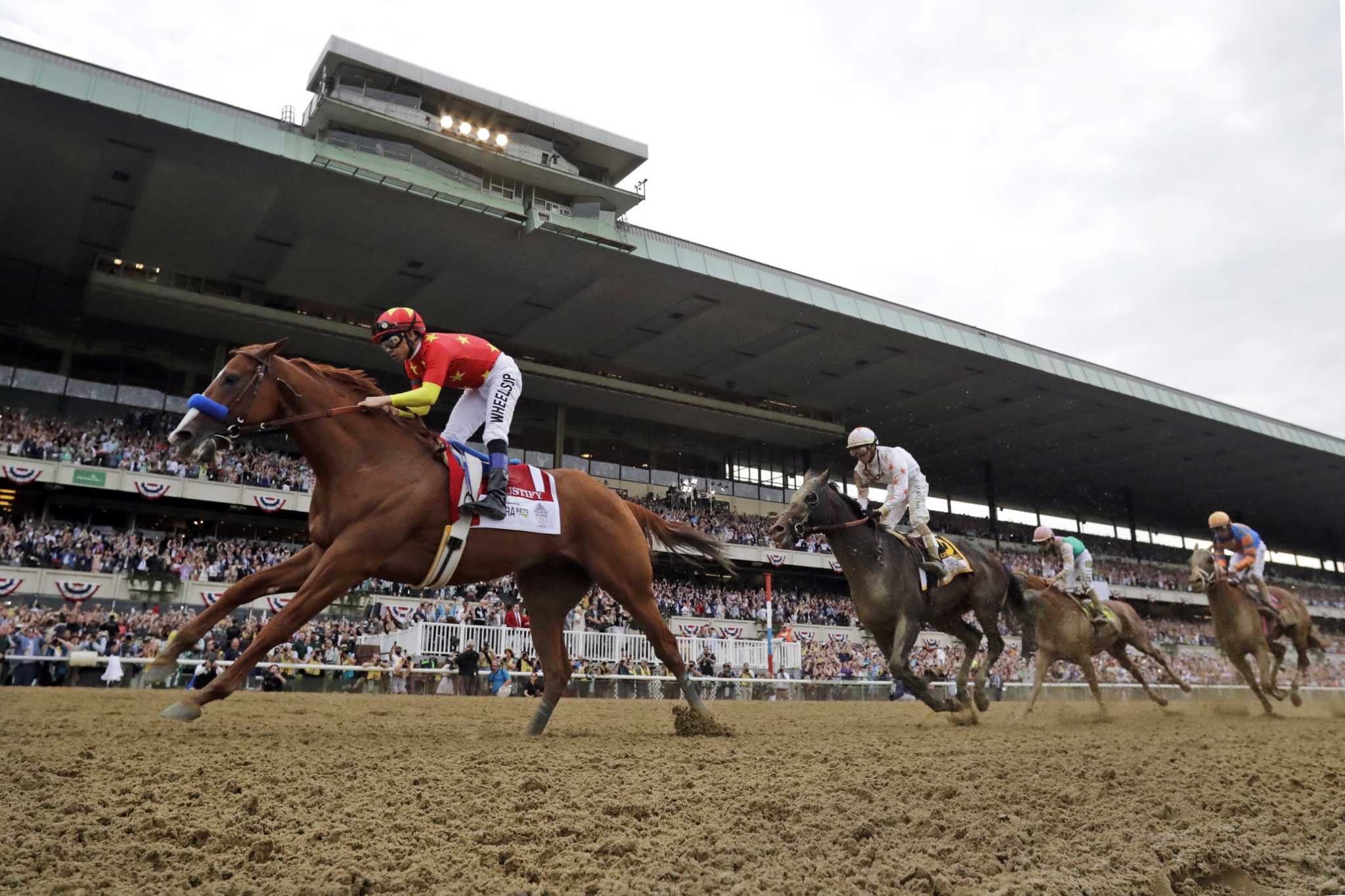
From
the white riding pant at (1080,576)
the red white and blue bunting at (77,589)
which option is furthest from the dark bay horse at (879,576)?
the red white and blue bunting at (77,589)

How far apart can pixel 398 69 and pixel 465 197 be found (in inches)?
372

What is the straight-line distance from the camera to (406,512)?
18.5ft

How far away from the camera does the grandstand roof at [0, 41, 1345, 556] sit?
23.0 meters

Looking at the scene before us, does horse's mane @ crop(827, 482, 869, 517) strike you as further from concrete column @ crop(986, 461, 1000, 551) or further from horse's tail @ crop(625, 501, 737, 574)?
concrete column @ crop(986, 461, 1000, 551)

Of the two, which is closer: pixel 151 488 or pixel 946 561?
pixel 946 561

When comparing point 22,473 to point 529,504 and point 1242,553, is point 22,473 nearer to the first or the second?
point 529,504

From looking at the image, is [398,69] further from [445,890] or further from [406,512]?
[445,890]

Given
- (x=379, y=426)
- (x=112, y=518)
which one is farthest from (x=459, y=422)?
(x=112, y=518)

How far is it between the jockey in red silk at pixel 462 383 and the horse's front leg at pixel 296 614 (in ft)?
2.70

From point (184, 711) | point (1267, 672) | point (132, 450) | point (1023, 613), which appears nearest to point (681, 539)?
point (184, 711)

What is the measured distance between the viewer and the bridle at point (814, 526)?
8.50 meters

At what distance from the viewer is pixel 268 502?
29.3 m

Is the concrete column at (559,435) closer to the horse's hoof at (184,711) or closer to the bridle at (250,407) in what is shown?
the bridle at (250,407)

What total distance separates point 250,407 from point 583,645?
56.6 feet
